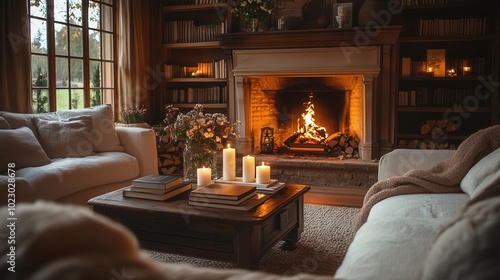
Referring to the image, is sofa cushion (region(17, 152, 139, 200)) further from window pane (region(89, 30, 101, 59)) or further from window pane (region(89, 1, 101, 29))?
window pane (region(89, 1, 101, 29))

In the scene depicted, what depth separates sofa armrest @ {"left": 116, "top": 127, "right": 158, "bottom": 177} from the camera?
4.28 m

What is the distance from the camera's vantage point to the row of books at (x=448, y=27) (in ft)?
16.8

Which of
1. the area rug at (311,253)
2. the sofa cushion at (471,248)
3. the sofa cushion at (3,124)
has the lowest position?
the area rug at (311,253)

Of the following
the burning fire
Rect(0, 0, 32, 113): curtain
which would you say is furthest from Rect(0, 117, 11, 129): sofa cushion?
the burning fire

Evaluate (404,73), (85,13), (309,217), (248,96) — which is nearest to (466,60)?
(404,73)

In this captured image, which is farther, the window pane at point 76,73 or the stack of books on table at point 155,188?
the window pane at point 76,73

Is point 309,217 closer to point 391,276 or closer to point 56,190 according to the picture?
point 56,190

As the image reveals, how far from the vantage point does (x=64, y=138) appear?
396 cm

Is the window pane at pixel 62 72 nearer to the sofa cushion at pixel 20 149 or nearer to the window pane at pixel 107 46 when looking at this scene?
the window pane at pixel 107 46

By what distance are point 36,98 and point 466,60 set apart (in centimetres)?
422

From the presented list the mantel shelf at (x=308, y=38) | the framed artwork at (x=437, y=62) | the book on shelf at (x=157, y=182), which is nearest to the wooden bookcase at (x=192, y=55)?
the mantel shelf at (x=308, y=38)

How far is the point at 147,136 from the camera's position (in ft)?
14.1

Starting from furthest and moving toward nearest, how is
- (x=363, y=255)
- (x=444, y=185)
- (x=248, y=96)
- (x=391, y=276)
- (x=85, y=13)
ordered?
(x=248, y=96) → (x=85, y=13) → (x=444, y=185) → (x=363, y=255) → (x=391, y=276)

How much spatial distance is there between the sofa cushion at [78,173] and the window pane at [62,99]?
0.94 meters
